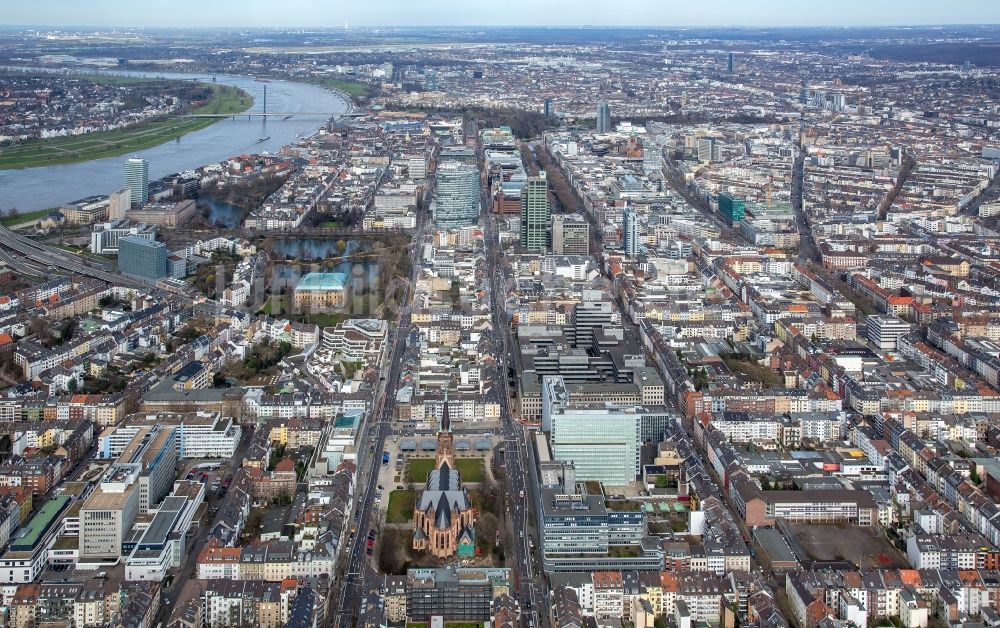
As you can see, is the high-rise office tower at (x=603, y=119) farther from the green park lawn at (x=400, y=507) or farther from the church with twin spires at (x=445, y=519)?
the church with twin spires at (x=445, y=519)

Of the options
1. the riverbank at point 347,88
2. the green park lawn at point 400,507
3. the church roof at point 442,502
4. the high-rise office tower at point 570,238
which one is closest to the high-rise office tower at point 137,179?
the high-rise office tower at point 570,238

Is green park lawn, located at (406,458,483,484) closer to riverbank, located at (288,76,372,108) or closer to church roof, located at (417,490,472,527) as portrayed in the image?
church roof, located at (417,490,472,527)

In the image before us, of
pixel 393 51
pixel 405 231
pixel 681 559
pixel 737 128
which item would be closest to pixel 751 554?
pixel 681 559

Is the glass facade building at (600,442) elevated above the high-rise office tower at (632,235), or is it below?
below

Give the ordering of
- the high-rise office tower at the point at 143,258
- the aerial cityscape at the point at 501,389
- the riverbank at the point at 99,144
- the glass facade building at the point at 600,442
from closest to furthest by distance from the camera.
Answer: the aerial cityscape at the point at 501,389 < the glass facade building at the point at 600,442 < the high-rise office tower at the point at 143,258 < the riverbank at the point at 99,144

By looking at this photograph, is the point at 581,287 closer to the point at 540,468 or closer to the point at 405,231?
the point at 405,231

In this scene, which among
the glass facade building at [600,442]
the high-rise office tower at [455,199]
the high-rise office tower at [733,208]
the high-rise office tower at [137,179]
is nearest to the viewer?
the glass facade building at [600,442]

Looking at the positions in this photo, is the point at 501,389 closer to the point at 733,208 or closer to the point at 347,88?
the point at 733,208
